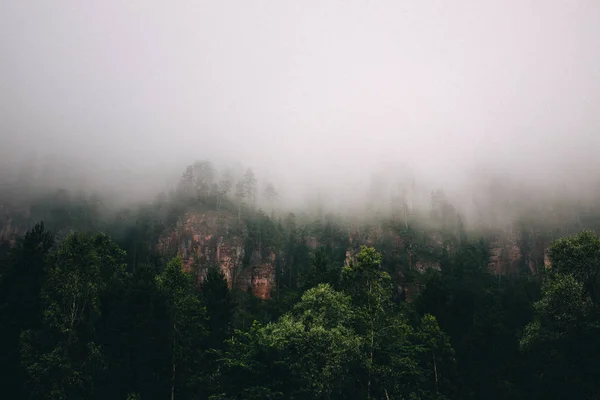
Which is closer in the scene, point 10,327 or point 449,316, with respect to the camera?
point 10,327

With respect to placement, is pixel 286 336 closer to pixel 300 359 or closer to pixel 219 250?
pixel 300 359

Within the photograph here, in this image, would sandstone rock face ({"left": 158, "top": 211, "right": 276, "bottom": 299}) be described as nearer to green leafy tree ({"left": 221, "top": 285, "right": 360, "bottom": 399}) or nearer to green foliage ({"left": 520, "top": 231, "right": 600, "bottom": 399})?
green leafy tree ({"left": 221, "top": 285, "right": 360, "bottom": 399})

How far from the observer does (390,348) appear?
1554 inches

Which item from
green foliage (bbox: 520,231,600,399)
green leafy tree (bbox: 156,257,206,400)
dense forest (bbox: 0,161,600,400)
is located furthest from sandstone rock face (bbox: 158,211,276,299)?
green foliage (bbox: 520,231,600,399)

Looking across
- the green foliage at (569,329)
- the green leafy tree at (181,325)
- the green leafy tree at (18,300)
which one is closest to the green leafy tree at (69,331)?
the green leafy tree at (18,300)

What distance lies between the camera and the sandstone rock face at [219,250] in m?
119

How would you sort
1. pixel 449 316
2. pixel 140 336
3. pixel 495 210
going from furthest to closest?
1. pixel 495 210
2. pixel 449 316
3. pixel 140 336

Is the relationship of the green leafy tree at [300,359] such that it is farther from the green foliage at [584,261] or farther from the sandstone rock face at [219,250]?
the sandstone rock face at [219,250]

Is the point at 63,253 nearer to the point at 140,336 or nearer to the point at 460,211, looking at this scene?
the point at 140,336

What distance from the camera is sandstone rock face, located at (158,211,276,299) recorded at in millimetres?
118812

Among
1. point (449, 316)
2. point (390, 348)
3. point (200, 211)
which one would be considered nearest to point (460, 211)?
point (200, 211)

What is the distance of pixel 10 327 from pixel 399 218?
424 feet

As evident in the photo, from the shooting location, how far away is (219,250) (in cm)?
12756

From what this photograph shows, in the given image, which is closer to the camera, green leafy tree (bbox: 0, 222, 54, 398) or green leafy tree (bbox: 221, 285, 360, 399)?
green leafy tree (bbox: 221, 285, 360, 399)
